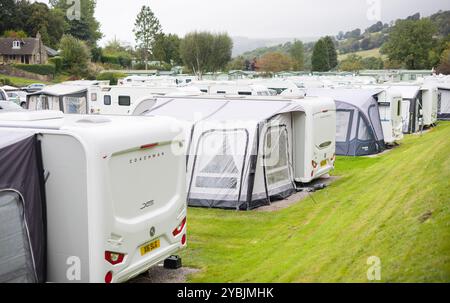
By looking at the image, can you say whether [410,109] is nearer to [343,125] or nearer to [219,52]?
[343,125]

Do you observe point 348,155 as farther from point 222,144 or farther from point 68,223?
point 68,223

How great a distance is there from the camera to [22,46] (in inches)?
2911

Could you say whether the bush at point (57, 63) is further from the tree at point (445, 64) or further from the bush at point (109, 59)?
the tree at point (445, 64)

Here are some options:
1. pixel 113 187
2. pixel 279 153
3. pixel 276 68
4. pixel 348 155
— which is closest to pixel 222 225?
pixel 279 153

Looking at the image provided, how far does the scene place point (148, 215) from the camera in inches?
278

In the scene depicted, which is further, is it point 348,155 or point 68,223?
point 348,155

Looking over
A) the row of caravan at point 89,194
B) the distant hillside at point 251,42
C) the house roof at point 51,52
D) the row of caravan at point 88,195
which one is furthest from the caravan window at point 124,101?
the distant hillside at point 251,42

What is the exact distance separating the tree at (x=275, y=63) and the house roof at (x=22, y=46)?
34.0 metres

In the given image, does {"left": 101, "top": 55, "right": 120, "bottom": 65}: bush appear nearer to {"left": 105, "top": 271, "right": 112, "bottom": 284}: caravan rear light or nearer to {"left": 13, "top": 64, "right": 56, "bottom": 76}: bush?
{"left": 13, "top": 64, "right": 56, "bottom": 76}: bush

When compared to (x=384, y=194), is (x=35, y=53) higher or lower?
higher

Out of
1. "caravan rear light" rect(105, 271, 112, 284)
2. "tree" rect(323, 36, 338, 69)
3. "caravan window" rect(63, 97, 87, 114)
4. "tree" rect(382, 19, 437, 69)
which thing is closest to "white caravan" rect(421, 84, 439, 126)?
"caravan window" rect(63, 97, 87, 114)

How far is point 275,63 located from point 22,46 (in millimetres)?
36798
